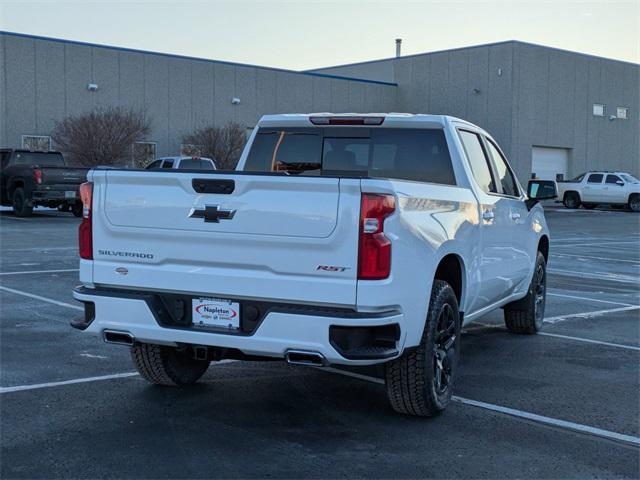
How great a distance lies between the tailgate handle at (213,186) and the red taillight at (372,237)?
2.68ft

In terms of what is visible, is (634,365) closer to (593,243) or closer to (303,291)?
(303,291)

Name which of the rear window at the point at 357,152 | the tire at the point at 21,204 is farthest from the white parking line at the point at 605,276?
the tire at the point at 21,204

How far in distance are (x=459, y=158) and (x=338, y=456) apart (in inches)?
106

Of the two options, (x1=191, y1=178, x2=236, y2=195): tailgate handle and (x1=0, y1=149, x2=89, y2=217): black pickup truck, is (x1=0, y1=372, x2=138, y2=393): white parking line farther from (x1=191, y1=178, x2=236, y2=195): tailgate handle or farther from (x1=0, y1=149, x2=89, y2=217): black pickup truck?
(x1=0, y1=149, x2=89, y2=217): black pickup truck

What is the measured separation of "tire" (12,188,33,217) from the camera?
82.5 ft

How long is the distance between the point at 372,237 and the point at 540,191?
3839 millimetres

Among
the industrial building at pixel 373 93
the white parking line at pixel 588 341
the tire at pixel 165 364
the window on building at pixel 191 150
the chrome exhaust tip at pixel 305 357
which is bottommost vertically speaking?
the white parking line at pixel 588 341

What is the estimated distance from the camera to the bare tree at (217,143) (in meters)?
38.2

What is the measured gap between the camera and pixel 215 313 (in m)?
5.03

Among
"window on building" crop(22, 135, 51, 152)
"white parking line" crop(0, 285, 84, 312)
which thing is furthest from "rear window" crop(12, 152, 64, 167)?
"white parking line" crop(0, 285, 84, 312)

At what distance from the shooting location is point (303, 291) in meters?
4.75

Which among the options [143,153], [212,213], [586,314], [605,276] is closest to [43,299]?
[212,213]

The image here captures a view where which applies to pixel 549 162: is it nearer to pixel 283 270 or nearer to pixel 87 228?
pixel 87 228

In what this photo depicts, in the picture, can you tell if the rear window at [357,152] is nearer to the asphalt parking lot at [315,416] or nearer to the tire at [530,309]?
the asphalt parking lot at [315,416]
